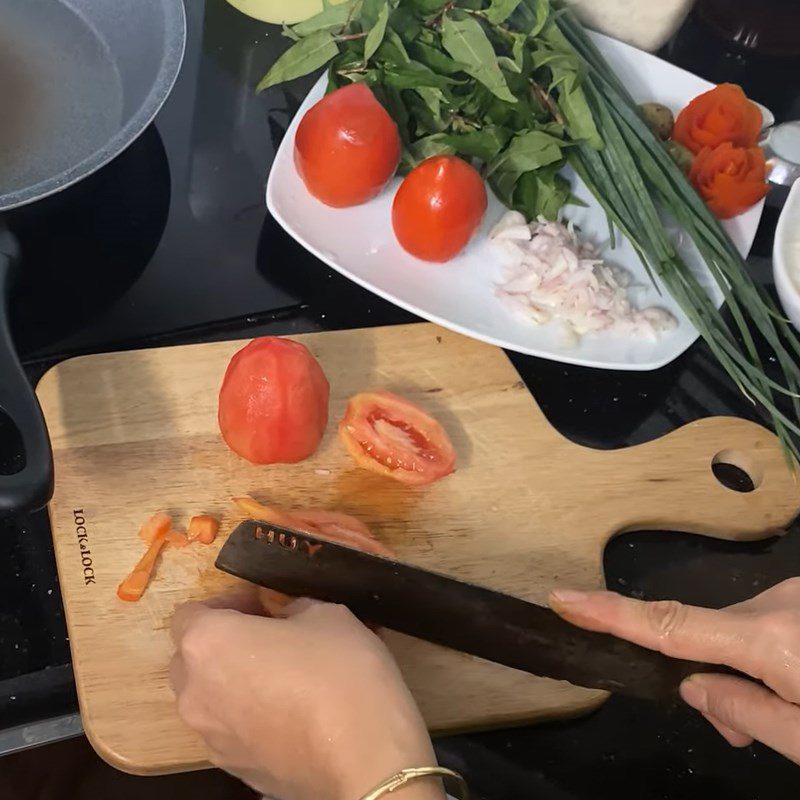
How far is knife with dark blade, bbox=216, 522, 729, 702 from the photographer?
83 cm

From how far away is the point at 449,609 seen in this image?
84cm

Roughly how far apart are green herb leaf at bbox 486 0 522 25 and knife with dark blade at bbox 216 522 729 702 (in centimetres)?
68

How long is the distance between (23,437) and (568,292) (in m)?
0.62

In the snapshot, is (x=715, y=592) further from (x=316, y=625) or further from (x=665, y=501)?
(x=316, y=625)

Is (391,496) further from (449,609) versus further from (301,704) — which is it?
(301,704)

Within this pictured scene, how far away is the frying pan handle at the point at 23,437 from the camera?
2.44ft

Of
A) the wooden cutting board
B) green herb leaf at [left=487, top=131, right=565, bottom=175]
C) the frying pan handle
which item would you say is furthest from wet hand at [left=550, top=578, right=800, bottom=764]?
green herb leaf at [left=487, top=131, right=565, bottom=175]

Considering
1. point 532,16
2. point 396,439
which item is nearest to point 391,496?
point 396,439

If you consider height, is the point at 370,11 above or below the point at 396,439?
above

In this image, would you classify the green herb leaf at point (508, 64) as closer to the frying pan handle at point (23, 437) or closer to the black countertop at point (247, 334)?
the black countertop at point (247, 334)

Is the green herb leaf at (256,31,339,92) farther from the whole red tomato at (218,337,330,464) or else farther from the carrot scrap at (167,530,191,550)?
the carrot scrap at (167,530,191,550)

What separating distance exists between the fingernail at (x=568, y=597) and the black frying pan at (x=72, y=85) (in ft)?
1.70

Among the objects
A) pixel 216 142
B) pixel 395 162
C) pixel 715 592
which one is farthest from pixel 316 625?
pixel 216 142

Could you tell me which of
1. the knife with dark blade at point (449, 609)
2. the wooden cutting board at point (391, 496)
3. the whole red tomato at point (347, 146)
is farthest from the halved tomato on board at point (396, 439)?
the whole red tomato at point (347, 146)
